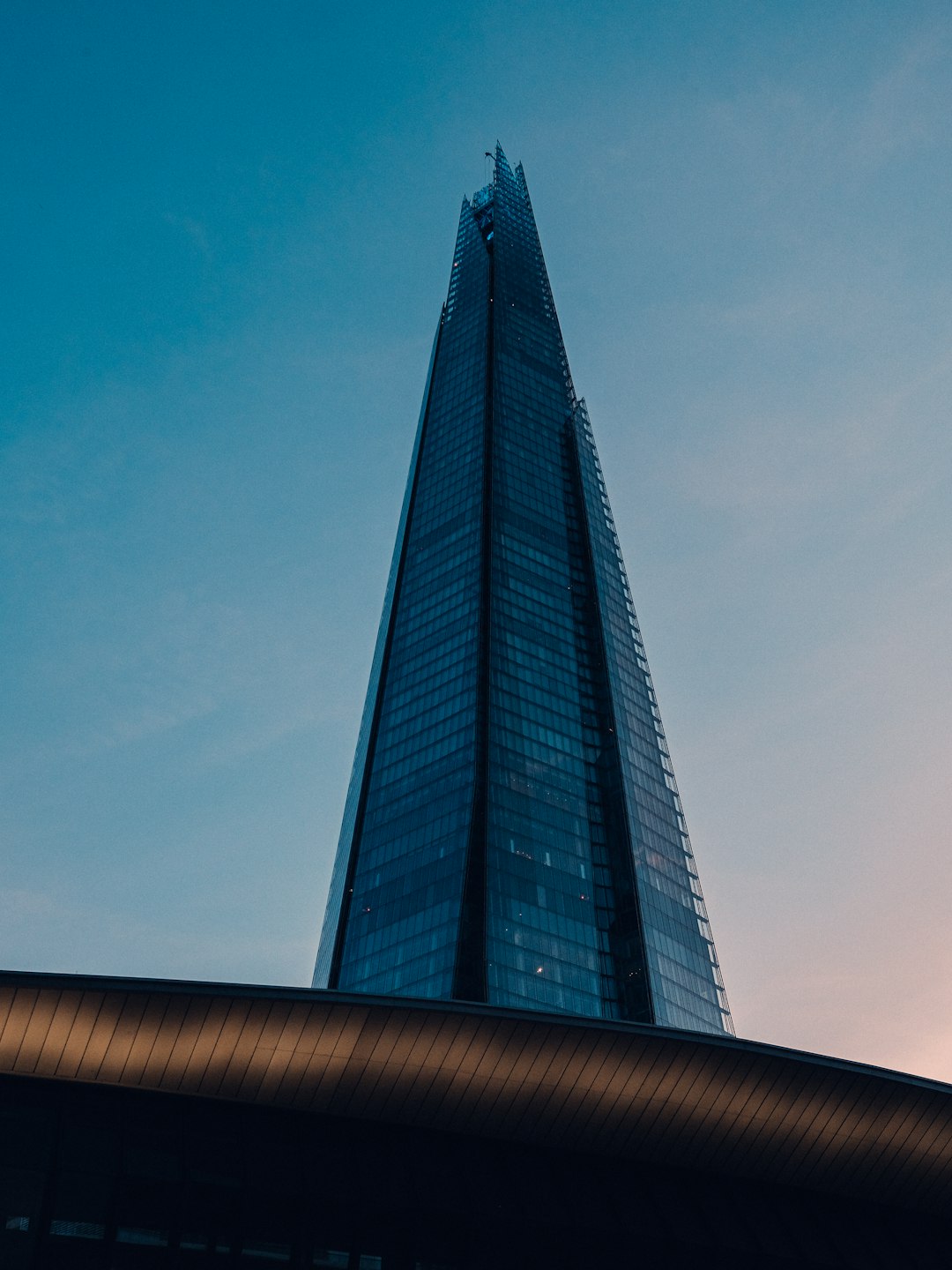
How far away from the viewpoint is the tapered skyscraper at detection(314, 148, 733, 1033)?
4313 inches

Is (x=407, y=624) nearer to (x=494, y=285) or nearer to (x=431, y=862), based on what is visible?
(x=431, y=862)

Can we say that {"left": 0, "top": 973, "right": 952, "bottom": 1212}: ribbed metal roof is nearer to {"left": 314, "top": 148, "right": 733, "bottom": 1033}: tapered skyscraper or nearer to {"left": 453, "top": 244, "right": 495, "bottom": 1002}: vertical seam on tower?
{"left": 453, "top": 244, "right": 495, "bottom": 1002}: vertical seam on tower

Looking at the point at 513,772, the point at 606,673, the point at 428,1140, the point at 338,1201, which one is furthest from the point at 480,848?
the point at 338,1201

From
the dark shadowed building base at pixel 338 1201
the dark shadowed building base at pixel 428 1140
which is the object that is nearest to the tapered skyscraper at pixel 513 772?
the dark shadowed building base at pixel 428 1140

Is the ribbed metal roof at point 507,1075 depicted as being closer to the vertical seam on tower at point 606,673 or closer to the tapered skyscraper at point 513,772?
the tapered skyscraper at point 513,772

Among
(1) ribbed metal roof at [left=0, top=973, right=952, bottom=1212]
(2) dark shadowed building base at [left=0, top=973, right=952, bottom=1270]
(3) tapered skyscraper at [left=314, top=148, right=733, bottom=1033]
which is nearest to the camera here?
(2) dark shadowed building base at [left=0, top=973, right=952, bottom=1270]

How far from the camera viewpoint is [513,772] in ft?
399

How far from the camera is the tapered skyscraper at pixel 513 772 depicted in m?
110

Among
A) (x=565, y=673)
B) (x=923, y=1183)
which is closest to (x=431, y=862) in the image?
(x=565, y=673)

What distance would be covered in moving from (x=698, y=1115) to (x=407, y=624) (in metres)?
108

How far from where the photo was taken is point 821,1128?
40781 millimetres

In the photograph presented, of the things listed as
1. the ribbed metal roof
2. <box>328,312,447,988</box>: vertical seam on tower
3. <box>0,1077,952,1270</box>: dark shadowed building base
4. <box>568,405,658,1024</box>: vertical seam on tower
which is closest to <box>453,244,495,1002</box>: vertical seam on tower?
<box>328,312,447,988</box>: vertical seam on tower

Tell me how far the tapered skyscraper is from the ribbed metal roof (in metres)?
61.5

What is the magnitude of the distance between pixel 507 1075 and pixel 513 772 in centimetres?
8452
